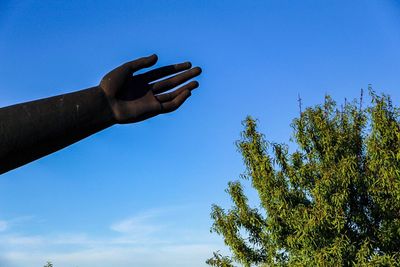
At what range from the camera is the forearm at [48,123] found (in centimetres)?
339

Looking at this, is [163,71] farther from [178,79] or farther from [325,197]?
[325,197]

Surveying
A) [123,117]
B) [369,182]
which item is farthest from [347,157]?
[123,117]

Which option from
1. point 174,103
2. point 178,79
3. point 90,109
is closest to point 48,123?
point 90,109

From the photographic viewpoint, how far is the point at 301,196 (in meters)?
13.4

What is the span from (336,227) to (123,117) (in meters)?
9.23

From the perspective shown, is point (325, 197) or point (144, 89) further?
point (325, 197)

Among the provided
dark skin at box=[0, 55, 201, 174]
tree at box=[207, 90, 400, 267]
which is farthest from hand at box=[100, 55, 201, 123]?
tree at box=[207, 90, 400, 267]

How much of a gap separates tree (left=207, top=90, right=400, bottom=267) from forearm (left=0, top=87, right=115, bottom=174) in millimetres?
8880

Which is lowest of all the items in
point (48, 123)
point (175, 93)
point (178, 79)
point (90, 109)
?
point (48, 123)

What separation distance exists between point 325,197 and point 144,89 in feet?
29.9

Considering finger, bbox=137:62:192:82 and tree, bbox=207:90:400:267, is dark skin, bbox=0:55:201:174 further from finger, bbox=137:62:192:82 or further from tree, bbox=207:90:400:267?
tree, bbox=207:90:400:267

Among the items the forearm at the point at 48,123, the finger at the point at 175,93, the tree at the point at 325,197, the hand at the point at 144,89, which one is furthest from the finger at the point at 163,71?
the tree at the point at 325,197

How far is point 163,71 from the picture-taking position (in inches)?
158

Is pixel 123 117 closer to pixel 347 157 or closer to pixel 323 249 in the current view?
pixel 323 249
